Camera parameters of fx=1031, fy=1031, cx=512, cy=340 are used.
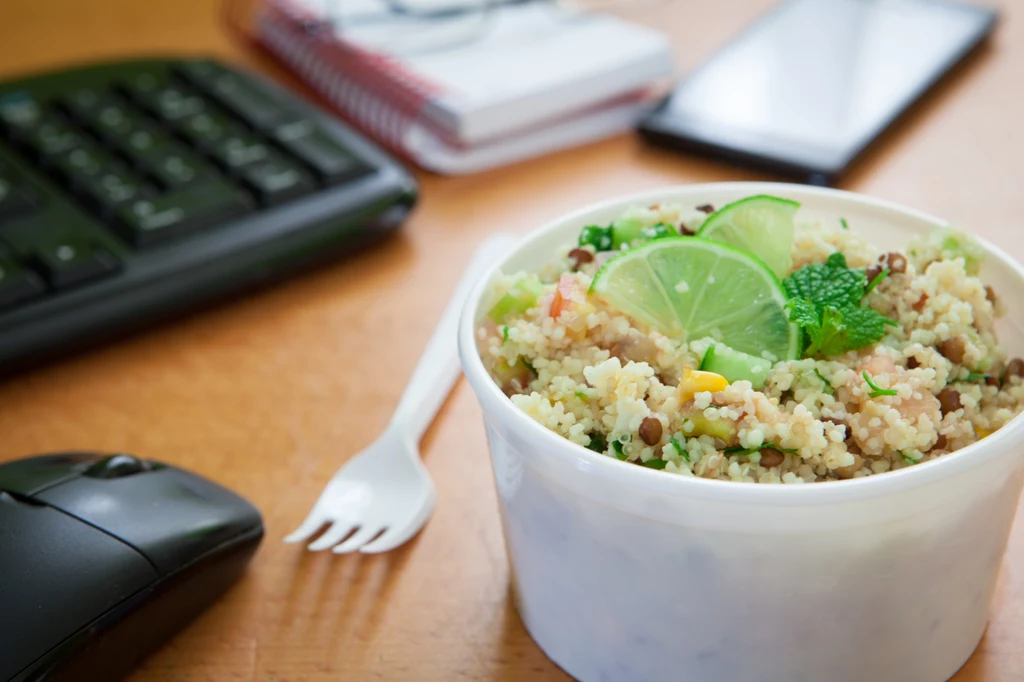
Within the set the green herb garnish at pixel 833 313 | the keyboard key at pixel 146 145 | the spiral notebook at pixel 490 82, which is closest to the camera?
the green herb garnish at pixel 833 313

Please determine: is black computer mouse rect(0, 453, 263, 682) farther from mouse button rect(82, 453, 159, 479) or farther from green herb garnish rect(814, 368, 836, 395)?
green herb garnish rect(814, 368, 836, 395)

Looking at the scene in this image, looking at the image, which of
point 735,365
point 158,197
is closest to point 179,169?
point 158,197

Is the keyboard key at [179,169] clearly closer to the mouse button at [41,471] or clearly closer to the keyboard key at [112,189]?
the keyboard key at [112,189]

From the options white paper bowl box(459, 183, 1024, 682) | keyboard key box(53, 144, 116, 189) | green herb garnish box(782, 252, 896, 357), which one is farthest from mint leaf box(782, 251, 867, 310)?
keyboard key box(53, 144, 116, 189)

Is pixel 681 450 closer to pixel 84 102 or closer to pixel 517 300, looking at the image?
pixel 517 300

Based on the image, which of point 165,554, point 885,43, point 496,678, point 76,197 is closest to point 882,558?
point 496,678

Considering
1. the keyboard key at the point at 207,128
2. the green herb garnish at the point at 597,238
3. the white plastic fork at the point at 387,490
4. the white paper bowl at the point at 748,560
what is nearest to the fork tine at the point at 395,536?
the white plastic fork at the point at 387,490

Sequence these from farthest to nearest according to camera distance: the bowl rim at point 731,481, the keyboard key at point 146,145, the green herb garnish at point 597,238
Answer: the keyboard key at point 146,145, the green herb garnish at point 597,238, the bowl rim at point 731,481
